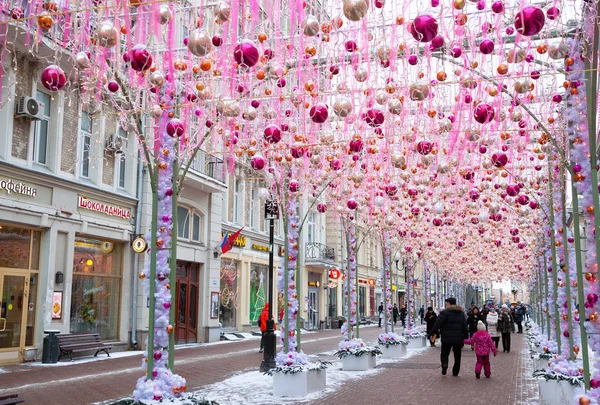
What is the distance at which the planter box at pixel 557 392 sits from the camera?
946 cm

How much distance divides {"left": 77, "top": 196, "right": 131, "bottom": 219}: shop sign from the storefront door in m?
3.01

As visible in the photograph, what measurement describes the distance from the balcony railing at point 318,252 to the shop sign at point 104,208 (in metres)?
18.8

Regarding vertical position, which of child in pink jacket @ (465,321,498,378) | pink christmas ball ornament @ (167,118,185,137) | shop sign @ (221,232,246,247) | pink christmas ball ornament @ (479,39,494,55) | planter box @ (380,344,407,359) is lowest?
planter box @ (380,344,407,359)

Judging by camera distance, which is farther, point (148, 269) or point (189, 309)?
point (189, 309)

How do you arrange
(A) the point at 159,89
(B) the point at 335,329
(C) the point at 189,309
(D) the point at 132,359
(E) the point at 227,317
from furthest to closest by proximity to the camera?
(B) the point at 335,329, (E) the point at 227,317, (C) the point at 189,309, (D) the point at 132,359, (A) the point at 159,89

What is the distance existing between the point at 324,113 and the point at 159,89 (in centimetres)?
236

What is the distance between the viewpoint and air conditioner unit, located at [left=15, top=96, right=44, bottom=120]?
17.0 m

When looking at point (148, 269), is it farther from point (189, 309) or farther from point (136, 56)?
point (189, 309)

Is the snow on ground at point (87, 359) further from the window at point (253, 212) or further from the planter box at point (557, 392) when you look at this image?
the window at point (253, 212)

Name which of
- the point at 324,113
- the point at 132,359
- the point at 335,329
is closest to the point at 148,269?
the point at 324,113

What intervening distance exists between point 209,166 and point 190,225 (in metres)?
2.66

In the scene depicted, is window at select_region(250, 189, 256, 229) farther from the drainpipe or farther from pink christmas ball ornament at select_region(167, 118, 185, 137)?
pink christmas ball ornament at select_region(167, 118, 185, 137)

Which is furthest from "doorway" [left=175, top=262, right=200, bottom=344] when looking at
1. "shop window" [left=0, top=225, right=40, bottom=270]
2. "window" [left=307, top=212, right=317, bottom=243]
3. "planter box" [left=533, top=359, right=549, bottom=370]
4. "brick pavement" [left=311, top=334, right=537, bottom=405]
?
"window" [left=307, top=212, right=317, bottom=243]

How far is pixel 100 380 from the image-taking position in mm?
13727
